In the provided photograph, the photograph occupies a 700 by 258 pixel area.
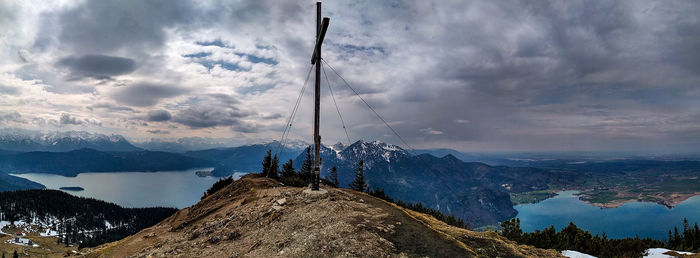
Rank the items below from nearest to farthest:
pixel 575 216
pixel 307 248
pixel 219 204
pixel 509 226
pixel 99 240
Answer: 1. pixel 307 248
2. pixel 509 226
3. pixel 219 204
4. pixel 99 240
5. pixel 575 216

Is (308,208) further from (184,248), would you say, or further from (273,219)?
(184,248)

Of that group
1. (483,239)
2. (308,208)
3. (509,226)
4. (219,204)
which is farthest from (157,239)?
(509,226)

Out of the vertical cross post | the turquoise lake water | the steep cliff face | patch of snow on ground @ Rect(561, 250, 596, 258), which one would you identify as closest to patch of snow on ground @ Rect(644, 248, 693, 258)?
patch of snow on ground @ Rect(561, 250, 596, 258)

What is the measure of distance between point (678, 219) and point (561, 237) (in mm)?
233582

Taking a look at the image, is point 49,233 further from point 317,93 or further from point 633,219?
point 633,219

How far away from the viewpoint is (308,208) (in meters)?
12.2

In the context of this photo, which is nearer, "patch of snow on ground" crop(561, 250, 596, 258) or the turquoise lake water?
"patch of snow on ground" crop(561, 250, 596, 258)

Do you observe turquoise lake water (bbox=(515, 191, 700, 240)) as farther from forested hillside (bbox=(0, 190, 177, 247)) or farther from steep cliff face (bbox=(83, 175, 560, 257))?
forested hillside (bbox=(0, 190, 177, 247))

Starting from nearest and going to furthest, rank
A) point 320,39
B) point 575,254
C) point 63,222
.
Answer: point 575,254
point 320,39
point 63,222

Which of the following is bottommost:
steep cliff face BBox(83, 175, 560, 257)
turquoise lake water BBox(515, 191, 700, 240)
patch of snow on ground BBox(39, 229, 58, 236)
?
patch of snow on ground BBox(39, 229, 58, 236)

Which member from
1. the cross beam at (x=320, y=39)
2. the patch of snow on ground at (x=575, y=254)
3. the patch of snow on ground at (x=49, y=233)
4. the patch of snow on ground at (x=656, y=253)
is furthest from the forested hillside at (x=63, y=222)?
the patch of snow on ground at (x=656, y=253)

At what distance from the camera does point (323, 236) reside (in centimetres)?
907

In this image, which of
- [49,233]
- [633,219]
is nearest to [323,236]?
[633,219]

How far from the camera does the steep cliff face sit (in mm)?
8617
